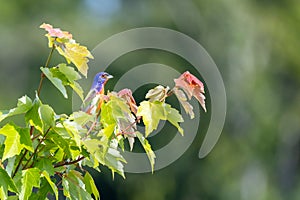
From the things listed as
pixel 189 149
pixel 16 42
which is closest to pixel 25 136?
pixel 189 149

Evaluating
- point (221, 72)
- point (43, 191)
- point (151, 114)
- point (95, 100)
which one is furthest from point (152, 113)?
point (221, 72)

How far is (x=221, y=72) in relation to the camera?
11.4 meters

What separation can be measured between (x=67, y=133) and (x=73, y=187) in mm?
109

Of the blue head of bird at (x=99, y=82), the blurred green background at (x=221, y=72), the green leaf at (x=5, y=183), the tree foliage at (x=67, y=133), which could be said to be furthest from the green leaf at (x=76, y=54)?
the blurred green background at (x=221, y=72)

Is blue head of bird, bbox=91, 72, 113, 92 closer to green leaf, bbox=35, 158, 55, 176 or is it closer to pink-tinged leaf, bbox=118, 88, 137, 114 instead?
pink-tinged leaf, bbox=118, 88, 137, 114

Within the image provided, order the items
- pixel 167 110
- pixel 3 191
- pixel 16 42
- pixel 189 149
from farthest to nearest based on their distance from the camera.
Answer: pixel 16 42 < pixel 189 149 < pixel 167 110 < pixel 3 191

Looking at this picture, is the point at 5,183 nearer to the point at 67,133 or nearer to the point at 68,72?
the point at 67,133

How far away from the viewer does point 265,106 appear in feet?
41.4

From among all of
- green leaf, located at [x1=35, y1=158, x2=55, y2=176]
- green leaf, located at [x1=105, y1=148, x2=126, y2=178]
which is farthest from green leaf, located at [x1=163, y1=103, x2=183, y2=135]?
green leaf, located at [x1=35, y1=158, x2=55, y2=176]

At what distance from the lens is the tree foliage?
46.6 inches

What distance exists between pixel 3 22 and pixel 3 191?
42.2ft

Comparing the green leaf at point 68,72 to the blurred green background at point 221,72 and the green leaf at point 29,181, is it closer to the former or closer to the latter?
the green leaf at point 29,181

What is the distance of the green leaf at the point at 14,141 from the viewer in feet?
3.88

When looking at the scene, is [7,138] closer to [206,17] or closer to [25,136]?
[25,136]
